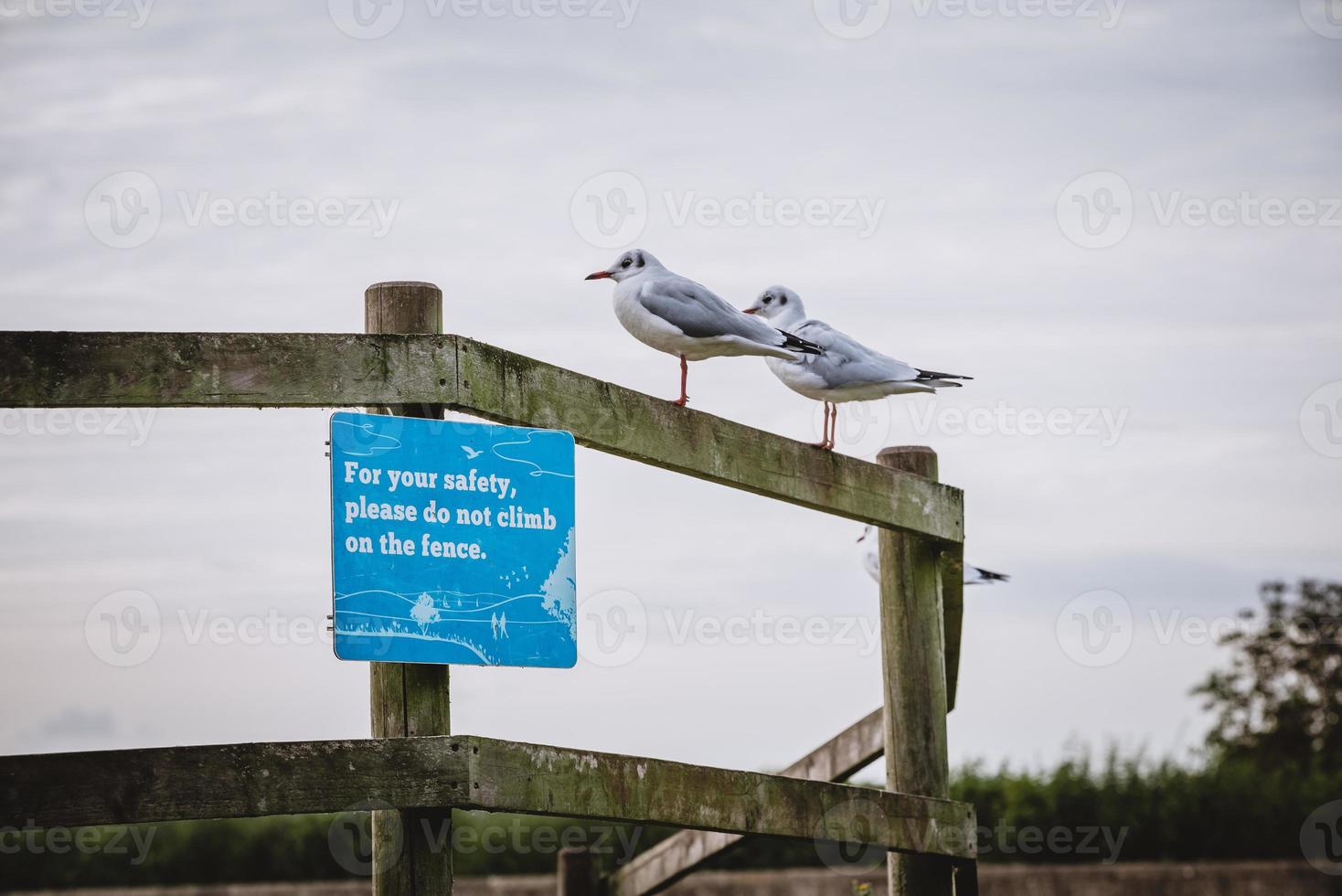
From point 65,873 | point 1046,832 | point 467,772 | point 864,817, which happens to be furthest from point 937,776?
point 65,873

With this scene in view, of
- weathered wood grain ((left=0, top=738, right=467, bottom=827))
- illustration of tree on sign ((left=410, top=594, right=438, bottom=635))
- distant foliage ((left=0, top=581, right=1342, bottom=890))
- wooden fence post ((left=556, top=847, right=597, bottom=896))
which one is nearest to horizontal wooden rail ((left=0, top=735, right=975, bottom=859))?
weathered wood grain ((left=0, top=738, right=467, bottom=827))

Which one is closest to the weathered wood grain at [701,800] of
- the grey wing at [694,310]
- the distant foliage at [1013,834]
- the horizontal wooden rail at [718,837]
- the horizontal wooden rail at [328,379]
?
the horizontal wooden rail at [718,837]

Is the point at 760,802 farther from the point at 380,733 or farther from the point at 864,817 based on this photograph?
the point at 380,733

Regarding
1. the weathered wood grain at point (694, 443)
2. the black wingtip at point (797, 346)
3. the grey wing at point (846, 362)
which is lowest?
the weathered wood grain at point (694, 443)

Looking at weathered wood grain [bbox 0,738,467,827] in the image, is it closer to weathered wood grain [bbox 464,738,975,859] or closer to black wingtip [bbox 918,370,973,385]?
weathered wood grain [bbox 464,738,975,859]

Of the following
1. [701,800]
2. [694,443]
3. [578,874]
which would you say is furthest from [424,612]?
[578,874]

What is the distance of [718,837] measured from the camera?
5086 millimetres

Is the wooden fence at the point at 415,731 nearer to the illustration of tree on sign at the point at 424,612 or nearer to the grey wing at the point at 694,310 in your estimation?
the illustration of tree on sign at the point at 424,612

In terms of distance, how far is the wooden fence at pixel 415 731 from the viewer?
8.73 feet

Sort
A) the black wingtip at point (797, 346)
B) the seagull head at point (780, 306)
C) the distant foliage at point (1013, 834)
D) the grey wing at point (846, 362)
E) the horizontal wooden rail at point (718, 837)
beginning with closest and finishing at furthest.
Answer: the horizontal wooden rail at point (718, 837)
the black wingtip at point (797, 346)
the grey wing at point (846, 362)
the seagull head at point (780, 306)
the distant foliage at point (1013, 834)

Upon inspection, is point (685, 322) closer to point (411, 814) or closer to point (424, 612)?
point (424, 612)

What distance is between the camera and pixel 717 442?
153 inches

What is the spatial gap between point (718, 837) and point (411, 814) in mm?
2389

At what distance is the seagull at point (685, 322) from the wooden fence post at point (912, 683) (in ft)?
3.34
